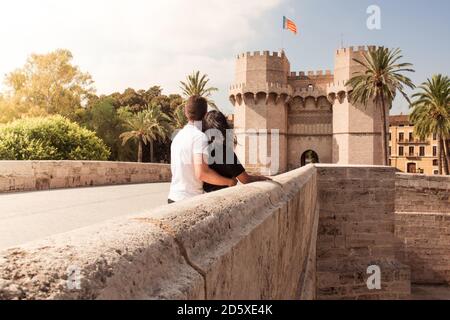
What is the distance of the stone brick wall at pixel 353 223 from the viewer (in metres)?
11.6

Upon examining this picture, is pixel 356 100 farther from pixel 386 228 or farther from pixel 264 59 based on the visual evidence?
pixel 386 228

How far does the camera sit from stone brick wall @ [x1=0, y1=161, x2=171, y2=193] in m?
9.92

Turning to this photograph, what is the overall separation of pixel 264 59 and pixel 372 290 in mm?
28991

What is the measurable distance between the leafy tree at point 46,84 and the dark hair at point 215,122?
37842mm

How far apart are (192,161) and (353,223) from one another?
925 cm

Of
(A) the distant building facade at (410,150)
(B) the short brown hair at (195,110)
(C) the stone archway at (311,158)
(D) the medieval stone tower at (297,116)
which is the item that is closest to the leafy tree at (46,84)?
(D) the medieval stone tower at (297,116)

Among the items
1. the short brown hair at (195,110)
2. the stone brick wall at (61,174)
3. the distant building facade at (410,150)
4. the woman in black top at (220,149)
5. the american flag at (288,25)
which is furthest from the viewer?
the distant building facade at (410,150)

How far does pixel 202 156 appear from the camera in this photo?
3670 mm

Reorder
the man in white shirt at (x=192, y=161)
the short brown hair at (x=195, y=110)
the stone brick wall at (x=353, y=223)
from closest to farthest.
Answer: the man in white shirt at (x=192, y=161) < the short brown hair at (x=195, y=110) < the stone brick wall at (x=353, y=223)

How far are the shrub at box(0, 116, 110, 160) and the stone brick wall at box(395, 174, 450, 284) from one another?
51.3 ft

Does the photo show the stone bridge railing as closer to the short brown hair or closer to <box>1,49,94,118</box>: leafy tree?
the short brown hair

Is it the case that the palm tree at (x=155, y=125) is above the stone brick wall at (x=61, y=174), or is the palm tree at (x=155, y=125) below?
above

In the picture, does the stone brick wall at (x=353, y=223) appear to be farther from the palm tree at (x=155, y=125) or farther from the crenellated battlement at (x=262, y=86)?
the palm tree at (x=155, y=125)

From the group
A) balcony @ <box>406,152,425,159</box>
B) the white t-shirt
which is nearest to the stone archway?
balcony @ <box>406,152,425,159</box>
